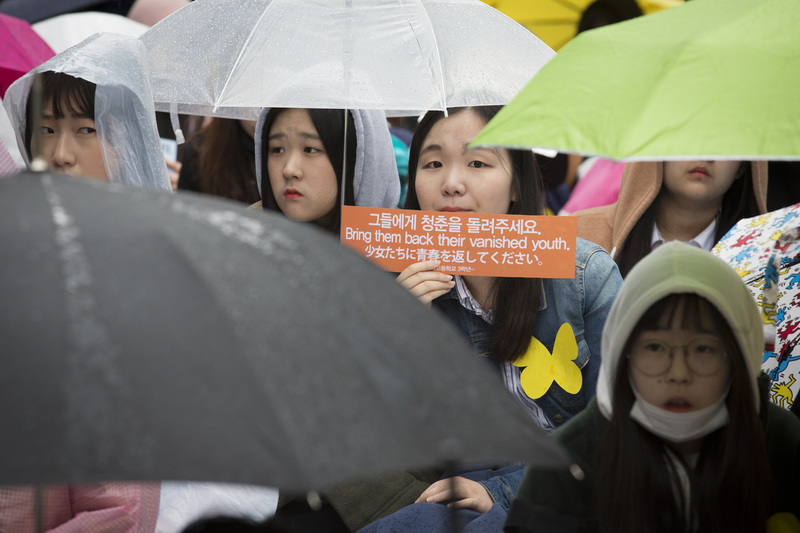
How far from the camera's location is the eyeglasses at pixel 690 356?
2473 millimetres

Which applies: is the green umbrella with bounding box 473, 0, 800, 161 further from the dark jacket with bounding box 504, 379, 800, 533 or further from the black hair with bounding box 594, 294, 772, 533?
the dark jacket with bounding box 504, 379, 800, 533

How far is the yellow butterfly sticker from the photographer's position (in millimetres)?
3416

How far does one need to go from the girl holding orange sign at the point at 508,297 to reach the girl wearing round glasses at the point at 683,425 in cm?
68

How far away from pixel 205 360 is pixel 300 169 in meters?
2.68

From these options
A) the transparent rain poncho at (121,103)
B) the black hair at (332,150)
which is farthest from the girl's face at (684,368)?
the transparent rain poncho at (121,103)

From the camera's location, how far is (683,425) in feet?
8.09

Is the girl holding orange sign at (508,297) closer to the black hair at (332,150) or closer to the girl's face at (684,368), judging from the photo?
the black hair at (332,150)

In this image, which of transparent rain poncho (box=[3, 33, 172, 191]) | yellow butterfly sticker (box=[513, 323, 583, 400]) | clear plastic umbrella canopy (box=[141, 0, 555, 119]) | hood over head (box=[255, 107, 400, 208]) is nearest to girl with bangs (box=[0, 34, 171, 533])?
transparent rain poncho (box=[3, 33, 172, 191])

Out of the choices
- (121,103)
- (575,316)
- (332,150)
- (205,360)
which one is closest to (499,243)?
(575,316)

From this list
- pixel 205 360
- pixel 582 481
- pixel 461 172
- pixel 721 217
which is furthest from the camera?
pixel 721 217

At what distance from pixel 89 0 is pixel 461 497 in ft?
17.5

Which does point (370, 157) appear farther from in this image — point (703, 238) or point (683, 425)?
point (683, 425)

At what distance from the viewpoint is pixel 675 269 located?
8.29ft

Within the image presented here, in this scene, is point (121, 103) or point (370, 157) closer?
point (121, 103)
